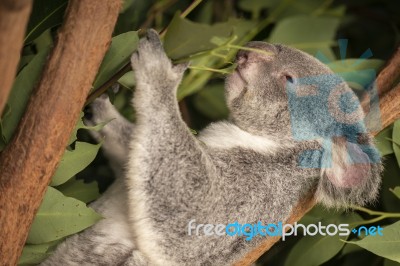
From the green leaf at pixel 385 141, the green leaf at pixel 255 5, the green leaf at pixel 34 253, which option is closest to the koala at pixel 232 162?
the green leaf at pixel 34 253

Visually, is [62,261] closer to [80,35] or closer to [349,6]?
[80,35]

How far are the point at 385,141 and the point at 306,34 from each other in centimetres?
59

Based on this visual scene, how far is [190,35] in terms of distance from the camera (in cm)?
154

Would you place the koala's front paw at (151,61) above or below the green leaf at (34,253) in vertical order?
above

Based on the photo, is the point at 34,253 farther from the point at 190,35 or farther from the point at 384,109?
the point at 384,109

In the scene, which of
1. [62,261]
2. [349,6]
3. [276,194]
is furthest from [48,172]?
[349,6]

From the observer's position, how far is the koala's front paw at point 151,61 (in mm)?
1616

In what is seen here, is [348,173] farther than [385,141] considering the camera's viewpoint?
No

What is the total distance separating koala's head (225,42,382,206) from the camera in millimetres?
1822

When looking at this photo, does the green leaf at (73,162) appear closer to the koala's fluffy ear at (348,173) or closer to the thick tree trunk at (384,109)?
the thick tree trunk at (384,109)

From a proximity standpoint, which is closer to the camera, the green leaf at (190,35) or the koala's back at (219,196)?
the green leaf at (190,35)

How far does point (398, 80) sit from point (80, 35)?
4.30ft

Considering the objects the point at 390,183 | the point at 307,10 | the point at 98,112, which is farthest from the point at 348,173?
the point at 307,10

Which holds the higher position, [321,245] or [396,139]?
[396,139]
